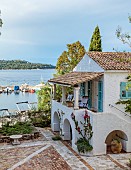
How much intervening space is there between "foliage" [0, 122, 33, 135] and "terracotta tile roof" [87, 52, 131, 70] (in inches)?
312

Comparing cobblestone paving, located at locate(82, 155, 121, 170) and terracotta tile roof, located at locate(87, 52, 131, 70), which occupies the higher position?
terracotta tile roof, located at locate(87, 52, 131, 70)

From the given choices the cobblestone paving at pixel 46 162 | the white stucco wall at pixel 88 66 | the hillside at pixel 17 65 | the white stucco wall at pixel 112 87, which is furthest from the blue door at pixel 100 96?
the hillside at pixel 17 65

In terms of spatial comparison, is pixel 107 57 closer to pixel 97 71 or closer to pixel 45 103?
pixel 97 71

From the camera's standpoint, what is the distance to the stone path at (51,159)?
1517 centimetres

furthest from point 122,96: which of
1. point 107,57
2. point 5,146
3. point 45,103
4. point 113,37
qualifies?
point 45,103

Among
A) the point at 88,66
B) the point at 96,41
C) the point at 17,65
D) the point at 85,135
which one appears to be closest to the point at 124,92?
the point at 88,66

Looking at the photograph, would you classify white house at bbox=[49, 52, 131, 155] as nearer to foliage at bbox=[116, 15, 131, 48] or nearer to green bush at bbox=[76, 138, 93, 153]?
green bush at bbox=[76, 138, 93, 153]

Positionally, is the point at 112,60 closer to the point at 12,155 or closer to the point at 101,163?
the point at 101,163

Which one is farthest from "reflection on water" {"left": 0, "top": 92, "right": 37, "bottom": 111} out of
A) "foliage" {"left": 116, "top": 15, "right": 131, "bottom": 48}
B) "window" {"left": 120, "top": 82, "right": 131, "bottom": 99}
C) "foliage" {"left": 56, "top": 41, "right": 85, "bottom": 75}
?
"foliage" {"left": 116, "top": 15, "right": 131, "bottom": 48}

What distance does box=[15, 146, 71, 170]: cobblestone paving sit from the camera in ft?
49.4

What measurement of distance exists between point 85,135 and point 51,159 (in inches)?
119

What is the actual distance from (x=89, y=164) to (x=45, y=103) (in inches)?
636

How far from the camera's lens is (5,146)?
19.6 meters

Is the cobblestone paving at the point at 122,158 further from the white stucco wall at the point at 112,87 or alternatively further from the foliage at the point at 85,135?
the white stucco wall at the point at 112,87
